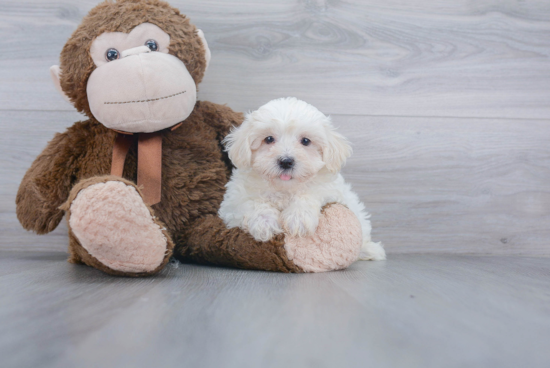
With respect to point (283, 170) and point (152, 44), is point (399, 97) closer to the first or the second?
point (283, 170)

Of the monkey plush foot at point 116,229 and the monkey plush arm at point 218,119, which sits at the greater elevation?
the monkey plush arm at point 218,119

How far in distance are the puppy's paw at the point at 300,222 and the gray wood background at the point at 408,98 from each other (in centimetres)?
51

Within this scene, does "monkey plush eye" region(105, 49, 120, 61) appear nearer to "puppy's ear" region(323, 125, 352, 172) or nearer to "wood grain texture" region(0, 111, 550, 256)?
"puppy's ear" region(323, 125, 352, 172)

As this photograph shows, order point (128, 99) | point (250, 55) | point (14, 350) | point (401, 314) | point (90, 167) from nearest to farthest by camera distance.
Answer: point (14, 350) → point (401, 314) → point (128, 99) → point (90, 167) → point (250, 55)

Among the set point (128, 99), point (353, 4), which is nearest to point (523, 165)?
point (353, 4)

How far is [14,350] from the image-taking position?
0.50 meters

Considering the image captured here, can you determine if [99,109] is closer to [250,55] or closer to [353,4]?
[250,55]

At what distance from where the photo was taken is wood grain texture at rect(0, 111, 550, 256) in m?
1.46

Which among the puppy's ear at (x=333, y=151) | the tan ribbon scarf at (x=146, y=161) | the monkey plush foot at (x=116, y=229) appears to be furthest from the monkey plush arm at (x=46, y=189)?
the puppy's ear at (x=333, y=151)

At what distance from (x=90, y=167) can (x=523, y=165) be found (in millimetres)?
1408

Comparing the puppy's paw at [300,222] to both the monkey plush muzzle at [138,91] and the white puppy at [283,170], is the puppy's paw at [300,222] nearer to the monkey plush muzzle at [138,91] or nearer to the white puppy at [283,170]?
the white puppy at [283,170]

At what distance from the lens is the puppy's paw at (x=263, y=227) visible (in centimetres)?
97

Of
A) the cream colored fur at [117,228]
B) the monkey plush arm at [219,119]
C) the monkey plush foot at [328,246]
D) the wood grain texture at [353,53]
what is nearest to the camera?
the cream colored fur at [117,228]

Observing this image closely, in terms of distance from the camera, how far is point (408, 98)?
146cm
